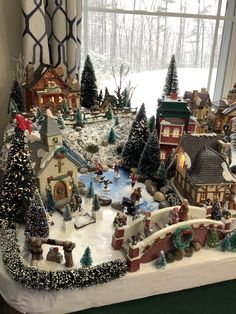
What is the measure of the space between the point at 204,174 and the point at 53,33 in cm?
248

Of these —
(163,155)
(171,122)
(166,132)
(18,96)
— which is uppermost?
(18,96)

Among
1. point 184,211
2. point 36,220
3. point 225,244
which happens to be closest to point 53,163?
point 36,220

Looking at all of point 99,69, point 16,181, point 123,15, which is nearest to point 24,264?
point 16,181

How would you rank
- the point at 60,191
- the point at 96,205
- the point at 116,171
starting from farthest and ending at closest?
1. the point at 116,171
2. the point at 60,191
3. the point at 96,205

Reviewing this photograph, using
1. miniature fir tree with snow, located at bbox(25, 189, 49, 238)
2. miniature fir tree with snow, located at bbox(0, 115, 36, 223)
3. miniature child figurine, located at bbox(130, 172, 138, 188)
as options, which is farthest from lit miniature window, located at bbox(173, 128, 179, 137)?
miniature fir tree with snow, located at bbox(25, 189, 49, 238)

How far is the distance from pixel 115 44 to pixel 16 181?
9.32 feet

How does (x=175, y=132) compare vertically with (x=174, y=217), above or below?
above

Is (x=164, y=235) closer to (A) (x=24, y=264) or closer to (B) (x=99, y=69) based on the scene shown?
(A) (x=24, y=264)

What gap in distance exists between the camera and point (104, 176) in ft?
11.6

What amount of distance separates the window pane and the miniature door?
104 inches

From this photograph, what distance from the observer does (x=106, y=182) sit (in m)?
3.35

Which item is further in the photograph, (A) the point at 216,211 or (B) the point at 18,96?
(B) the point at 18,96

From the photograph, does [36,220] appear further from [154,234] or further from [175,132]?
[175,132]

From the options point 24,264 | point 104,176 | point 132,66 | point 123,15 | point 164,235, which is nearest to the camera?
point 24,264
